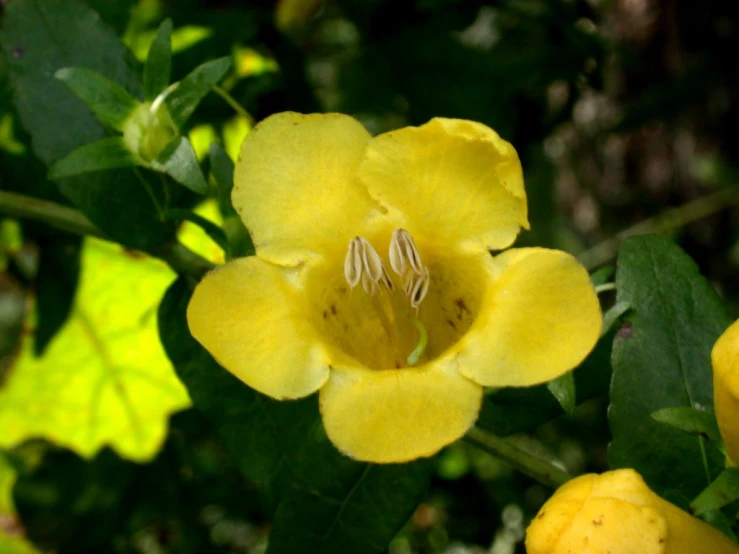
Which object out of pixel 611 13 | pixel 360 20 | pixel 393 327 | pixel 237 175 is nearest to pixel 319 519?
pixel 393 327

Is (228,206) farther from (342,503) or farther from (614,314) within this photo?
(614,314)

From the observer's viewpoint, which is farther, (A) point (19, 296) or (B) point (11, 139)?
(A) point (19, 296)


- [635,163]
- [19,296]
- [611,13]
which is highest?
[611,13]

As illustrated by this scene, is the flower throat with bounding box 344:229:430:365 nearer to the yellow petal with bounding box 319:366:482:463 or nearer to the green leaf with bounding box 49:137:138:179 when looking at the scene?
the yellow petal with bounding box 319:366:482:463

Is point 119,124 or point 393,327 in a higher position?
point 119,124

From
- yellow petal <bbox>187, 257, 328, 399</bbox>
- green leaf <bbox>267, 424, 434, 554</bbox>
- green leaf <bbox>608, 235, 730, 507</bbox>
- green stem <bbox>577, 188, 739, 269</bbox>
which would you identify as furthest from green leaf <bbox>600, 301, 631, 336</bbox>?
green stem <bbox>577, 188, 739, 269</bbox>

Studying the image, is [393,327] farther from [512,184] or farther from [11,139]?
[11,139]

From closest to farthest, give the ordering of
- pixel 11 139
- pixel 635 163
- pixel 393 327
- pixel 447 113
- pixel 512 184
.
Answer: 1. pixel 512 184
2. pixel 393 327
3. pixel 11 139
4. pixel 447 113
5. pixel 635 163
